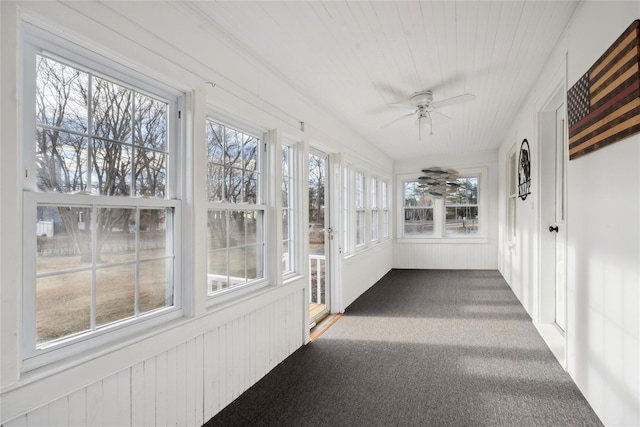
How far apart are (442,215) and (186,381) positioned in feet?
21.2

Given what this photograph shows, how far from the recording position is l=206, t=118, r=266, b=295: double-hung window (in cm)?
222

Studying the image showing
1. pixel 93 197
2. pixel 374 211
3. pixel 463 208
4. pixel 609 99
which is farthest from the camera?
pixel 463 208

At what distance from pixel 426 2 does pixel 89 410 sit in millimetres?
2672

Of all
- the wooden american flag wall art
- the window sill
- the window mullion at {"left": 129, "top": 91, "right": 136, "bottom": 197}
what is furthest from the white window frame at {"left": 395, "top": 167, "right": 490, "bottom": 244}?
the window mullion at {"left": 129, "top": 91, "right": 136, "bottom": 197}

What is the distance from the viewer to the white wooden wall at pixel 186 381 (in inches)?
54.4

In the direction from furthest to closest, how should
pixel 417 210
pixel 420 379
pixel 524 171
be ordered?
pixel 417 210 → pixel 524 171 → pixel 420 379

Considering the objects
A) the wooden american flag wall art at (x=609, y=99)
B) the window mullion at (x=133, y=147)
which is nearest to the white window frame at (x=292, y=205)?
the window mullion at (x=133, y=147)

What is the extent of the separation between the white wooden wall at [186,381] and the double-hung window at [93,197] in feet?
0.78

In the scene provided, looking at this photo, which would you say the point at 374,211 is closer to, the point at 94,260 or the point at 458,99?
the point at 458,99

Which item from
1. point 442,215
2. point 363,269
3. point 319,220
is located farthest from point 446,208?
point 319,220

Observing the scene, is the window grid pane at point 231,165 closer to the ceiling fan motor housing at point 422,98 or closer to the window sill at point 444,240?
the ceiling fan motor housing at point 422,98

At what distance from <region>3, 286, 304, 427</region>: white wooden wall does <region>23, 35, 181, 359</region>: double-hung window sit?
0.78ft

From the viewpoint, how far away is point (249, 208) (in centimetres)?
254

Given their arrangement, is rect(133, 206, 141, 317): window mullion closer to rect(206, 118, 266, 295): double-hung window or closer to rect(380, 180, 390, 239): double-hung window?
rect(206, 118, 266, 295): double-hung window
